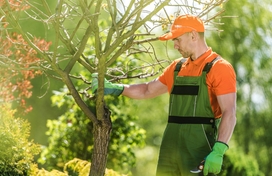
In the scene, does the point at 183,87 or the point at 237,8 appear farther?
the point at 237,8

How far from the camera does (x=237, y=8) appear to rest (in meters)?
18.0

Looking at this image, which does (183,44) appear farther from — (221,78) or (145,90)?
(145,90)

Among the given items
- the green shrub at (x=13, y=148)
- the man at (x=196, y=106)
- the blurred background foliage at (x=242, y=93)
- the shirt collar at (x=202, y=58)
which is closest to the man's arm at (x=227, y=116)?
the man at (x=196, y=106)

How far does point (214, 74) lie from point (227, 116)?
0.32 metres

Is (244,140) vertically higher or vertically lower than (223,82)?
lower

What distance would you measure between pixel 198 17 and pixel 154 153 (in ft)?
47.2

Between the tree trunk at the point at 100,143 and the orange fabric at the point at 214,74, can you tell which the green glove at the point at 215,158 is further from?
the tree trunk at the point at 100,143

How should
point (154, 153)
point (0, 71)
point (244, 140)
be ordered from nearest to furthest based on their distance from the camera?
point (0, 71) → point (244, 140) → point (154, 153)

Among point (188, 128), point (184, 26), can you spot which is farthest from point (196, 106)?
point (184, 26)

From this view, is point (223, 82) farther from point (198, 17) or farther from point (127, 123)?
point (127, 123)

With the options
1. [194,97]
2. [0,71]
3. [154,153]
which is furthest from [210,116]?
[154,153]

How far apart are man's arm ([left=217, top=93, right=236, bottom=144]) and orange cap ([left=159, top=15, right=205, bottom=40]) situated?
57cm

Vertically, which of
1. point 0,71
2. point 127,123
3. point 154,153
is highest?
point 0,71

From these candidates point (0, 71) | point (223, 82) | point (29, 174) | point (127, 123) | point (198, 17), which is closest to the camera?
point (223, 82)
